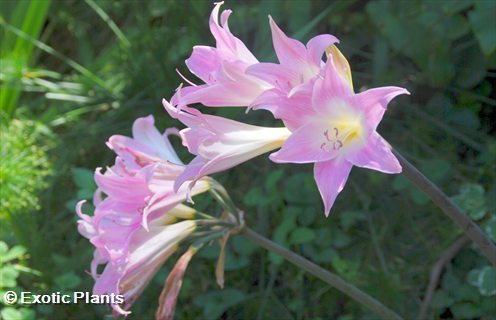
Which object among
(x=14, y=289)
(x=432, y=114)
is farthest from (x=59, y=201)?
(x=432, y=114)

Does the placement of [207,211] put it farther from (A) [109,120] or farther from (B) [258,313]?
(A) [109,120]

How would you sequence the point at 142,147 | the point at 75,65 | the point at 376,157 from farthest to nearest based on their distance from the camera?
the point at 75,65, the point at 142,147, the point at 376,157

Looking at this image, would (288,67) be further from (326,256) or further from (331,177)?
(326,256)

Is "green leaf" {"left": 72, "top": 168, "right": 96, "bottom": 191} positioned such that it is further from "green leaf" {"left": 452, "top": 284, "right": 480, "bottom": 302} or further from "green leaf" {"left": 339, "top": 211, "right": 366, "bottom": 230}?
"green leaf" {"left": 452, "top": 284, "right": 480, "bottom": 302}

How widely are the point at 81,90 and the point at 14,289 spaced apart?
105cm

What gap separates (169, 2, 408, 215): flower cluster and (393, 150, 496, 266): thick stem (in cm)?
8

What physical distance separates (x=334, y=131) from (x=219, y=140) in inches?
6.8

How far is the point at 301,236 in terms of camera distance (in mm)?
1955

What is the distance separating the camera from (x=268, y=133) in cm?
116

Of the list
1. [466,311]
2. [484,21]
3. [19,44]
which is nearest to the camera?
[466,311]

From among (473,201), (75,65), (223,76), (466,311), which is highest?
(223,76)

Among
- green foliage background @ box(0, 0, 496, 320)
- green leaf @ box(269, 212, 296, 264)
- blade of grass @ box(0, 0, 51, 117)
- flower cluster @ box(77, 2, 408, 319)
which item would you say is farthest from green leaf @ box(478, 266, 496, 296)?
blade of grass @ box(0, 0, 51, 117)

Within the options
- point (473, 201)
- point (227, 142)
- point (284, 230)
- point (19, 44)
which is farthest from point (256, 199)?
point (19, 44)

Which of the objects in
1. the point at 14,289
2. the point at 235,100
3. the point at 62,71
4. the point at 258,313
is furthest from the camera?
the point at 62,71
